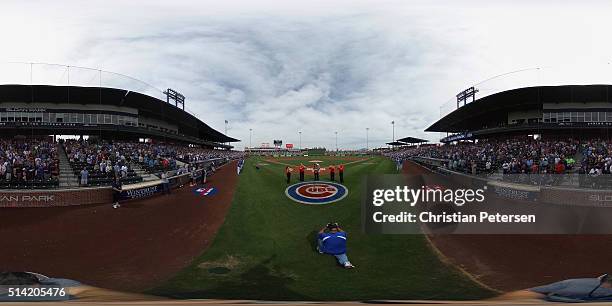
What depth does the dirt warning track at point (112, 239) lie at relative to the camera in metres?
8.98

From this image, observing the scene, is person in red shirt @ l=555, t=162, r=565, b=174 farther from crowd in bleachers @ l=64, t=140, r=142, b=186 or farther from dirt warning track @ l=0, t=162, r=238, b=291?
crowd in bleachers @ l=64, t=140, r=142, b=186

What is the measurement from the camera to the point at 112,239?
38.0ft

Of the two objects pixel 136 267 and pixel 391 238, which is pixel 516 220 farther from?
pixel 136 267

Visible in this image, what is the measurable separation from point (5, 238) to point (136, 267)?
661 centimetres

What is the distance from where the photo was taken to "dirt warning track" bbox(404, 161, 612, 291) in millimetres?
8430

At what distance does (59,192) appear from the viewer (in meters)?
16.5

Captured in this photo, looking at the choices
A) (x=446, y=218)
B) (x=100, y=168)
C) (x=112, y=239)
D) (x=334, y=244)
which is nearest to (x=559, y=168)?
(x=446, y=218)

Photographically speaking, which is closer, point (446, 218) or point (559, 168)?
point (446, 218)

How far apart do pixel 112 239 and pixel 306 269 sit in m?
7.78

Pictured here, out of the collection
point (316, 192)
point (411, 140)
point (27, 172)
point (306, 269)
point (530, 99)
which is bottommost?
point (306, 269)

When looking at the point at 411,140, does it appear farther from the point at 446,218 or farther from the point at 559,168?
→ the point at 446,218

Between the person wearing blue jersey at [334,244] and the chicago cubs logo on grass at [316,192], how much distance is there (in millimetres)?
6104

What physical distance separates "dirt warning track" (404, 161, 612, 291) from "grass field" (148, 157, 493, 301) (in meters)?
0.74

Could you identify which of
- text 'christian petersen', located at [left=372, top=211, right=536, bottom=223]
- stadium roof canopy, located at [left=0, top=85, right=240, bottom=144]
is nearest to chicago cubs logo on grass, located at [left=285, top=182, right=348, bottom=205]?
text 'christian petersen', located at [left=372, top=211, right=536, bottom=223]
